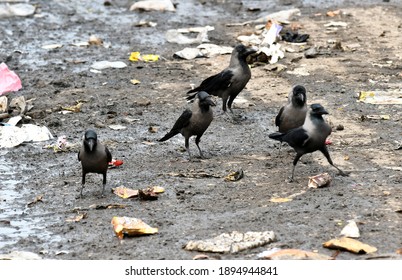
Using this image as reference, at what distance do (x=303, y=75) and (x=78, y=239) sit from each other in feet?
20.4

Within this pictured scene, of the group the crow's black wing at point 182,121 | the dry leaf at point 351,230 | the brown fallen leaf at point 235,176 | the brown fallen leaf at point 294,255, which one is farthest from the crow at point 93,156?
the dry leaf at point 351,230

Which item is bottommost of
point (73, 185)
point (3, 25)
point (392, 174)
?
point (3, 25)

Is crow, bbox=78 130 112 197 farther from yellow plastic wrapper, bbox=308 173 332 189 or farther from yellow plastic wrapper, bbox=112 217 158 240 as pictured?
yellow plastic wrapper, bbox=308 173 332 189

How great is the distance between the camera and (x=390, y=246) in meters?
6.94

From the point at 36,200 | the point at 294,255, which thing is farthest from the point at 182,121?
the point at 294,255

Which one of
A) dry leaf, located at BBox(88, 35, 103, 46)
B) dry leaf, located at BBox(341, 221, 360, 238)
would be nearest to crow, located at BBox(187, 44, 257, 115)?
dry leaf, located at BBox(88, 35, 103, 46)

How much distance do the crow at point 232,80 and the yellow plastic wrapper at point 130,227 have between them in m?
4.07

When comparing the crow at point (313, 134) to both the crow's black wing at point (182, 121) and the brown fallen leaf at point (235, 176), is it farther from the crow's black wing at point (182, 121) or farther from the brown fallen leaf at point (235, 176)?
the crow's black wing at point (182, 121)

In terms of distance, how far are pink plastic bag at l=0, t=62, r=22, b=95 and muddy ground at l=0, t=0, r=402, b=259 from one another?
158 mm

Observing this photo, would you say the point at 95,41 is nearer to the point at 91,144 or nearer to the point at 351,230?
the point at 91,144

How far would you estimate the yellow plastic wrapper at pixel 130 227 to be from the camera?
25.0 feet

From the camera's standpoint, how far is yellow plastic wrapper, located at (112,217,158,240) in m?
7.62
